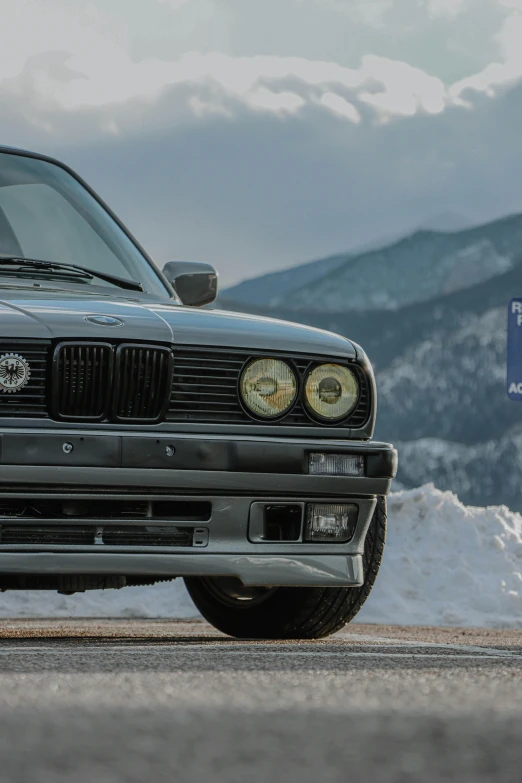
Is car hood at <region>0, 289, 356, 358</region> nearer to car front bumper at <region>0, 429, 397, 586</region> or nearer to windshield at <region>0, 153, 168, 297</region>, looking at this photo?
car front bumper at <region>0, 429, 397, 586</region>

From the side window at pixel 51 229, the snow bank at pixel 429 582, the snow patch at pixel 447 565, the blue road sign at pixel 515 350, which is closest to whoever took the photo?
the side window at pixel 51 229

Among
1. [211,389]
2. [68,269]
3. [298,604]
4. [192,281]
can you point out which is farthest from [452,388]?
[211,389]

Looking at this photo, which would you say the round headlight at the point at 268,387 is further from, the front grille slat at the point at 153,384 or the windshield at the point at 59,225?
→ the windshield at the point at 59,225

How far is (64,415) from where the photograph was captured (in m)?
5.05

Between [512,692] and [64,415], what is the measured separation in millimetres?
2218

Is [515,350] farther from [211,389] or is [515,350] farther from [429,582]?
[211,389]

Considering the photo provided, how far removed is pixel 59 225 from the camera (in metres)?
6.66

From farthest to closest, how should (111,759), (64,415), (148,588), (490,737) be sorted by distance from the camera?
(148,588), (64,415), (490,737), (111,759)

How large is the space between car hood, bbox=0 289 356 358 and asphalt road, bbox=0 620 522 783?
1.17m

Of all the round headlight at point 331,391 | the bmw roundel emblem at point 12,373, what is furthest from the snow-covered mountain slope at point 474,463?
the bmw roundel emblem at point 12,373

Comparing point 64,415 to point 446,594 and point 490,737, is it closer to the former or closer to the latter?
point 490,737

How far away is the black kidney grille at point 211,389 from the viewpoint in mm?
5234

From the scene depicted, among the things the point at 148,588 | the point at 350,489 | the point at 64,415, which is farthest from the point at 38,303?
the point at 148,588

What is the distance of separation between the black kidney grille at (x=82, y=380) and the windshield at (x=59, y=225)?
1.07 m
